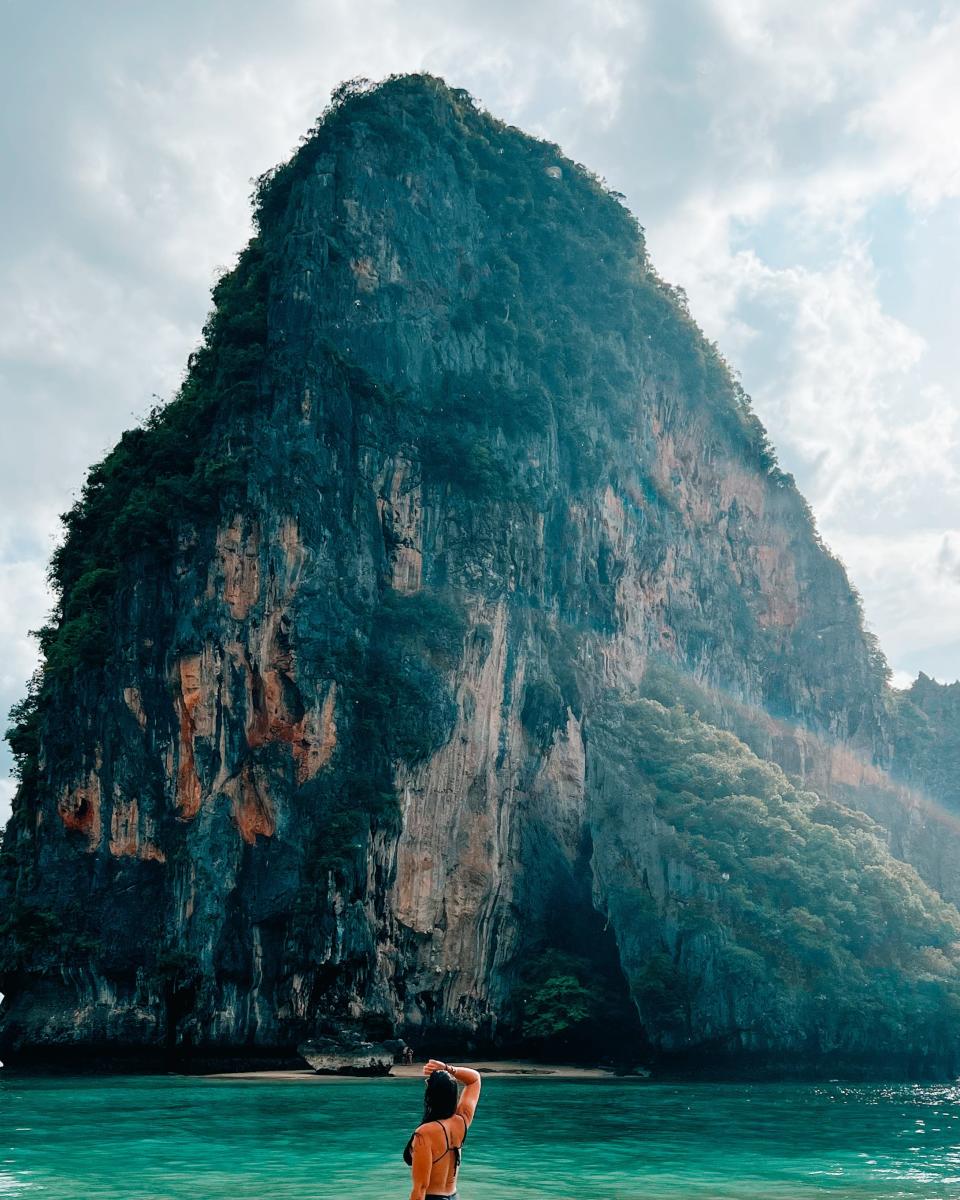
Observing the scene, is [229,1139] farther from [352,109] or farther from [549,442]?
[352,109]

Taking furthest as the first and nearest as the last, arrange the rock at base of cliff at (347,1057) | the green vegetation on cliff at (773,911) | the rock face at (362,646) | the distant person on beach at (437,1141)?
1. the green vegetation on cliff at (773,911)
2. the rock face at (362,646)
3. the rock at base of cliff at (347,1057)
4. the distant person on beach at (437,1141)

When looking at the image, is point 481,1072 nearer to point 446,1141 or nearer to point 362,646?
point 362,646

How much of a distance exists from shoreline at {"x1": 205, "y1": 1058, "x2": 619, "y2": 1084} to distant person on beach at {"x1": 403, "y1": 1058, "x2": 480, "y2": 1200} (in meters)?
25.9

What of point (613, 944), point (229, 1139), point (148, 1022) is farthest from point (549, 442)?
point (229, 1139)

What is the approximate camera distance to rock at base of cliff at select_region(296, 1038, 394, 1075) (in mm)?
32053

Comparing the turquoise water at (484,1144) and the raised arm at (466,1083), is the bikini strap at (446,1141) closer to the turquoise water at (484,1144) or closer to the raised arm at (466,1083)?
the raised arm at (466,1083)

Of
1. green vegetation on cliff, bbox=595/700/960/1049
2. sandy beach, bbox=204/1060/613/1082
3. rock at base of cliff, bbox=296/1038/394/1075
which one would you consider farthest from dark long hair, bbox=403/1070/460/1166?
green vegetation on cliff, bbox=595/700/960/1049

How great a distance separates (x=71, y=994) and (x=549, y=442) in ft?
90.9

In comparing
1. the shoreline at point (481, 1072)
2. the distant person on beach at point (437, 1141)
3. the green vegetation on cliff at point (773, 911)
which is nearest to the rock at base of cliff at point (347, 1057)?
the shoreline at point (481, 1072)

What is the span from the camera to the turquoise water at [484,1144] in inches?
562

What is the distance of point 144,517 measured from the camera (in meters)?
40.7

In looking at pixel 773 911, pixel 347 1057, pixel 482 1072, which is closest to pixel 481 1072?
pixel 482 1072

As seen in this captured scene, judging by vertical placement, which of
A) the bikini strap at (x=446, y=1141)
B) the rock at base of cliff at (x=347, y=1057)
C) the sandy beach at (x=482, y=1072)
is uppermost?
the bikini strap at (x=446, y=1141)

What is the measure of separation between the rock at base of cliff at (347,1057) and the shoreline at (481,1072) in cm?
27
